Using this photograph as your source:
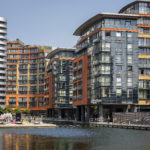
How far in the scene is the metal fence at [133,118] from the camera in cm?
9819

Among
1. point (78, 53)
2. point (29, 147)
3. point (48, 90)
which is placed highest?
point (78, 53)

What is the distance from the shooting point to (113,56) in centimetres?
12106

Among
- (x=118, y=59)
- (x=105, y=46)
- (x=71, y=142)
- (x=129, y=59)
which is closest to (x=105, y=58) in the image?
(x=105, y=46)

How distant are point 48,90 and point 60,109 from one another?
653 inches

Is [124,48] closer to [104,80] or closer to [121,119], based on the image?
[104,80]

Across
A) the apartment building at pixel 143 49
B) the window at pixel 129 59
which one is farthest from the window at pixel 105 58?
the apartment building at pixel 143 49

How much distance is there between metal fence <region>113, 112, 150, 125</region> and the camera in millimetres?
98194

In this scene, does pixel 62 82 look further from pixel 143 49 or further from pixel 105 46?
pixel 143 49

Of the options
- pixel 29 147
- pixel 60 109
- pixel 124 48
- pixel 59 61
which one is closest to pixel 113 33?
pixel 124 48

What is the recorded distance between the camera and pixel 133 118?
103812 mm

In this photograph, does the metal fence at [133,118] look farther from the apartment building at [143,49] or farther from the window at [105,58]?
the window at [105,58]

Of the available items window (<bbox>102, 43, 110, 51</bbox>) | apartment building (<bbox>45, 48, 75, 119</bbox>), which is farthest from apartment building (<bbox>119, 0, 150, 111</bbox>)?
apartment building (<bbox>45, 48, 75, 119</bbox>)

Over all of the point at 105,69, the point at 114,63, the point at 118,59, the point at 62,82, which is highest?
the point at 118,59

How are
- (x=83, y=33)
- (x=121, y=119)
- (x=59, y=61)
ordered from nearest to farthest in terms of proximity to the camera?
(x=121, y=119) < (x=83, y=33) < (x=59, y=61)
